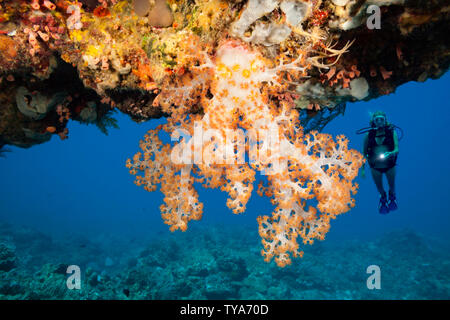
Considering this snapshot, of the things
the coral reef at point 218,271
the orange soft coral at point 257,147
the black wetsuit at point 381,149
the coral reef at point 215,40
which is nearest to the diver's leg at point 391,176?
the black wetsuit at point 381,149

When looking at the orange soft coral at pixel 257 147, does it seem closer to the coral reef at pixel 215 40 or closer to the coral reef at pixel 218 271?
the coral reef at pixel 215 40

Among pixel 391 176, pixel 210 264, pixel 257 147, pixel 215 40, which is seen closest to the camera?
pixel 215 40

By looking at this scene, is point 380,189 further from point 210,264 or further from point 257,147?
point 210,264

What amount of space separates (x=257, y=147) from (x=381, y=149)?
476 centimetres

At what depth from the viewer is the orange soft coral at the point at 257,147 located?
355 centimetres

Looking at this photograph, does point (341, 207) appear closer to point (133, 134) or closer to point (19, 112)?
point (19, 112)

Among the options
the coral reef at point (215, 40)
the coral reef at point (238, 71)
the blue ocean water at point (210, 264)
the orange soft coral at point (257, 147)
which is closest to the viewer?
the coral reef at point (215, 40)

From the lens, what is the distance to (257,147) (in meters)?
3.74

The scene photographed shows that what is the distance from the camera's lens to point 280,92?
13.2 feet

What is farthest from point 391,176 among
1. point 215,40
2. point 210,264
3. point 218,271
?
point 210,264

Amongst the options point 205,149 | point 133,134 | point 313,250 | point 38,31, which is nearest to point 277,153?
point 205,149

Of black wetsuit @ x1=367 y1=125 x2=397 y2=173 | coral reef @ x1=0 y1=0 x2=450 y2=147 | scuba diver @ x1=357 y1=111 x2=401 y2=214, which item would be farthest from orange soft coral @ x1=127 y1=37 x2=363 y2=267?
black wetsuit @ x1=367 y1=125 x2=397 y2=173

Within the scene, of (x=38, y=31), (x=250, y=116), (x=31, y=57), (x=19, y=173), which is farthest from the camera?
(x=19, y=173)
